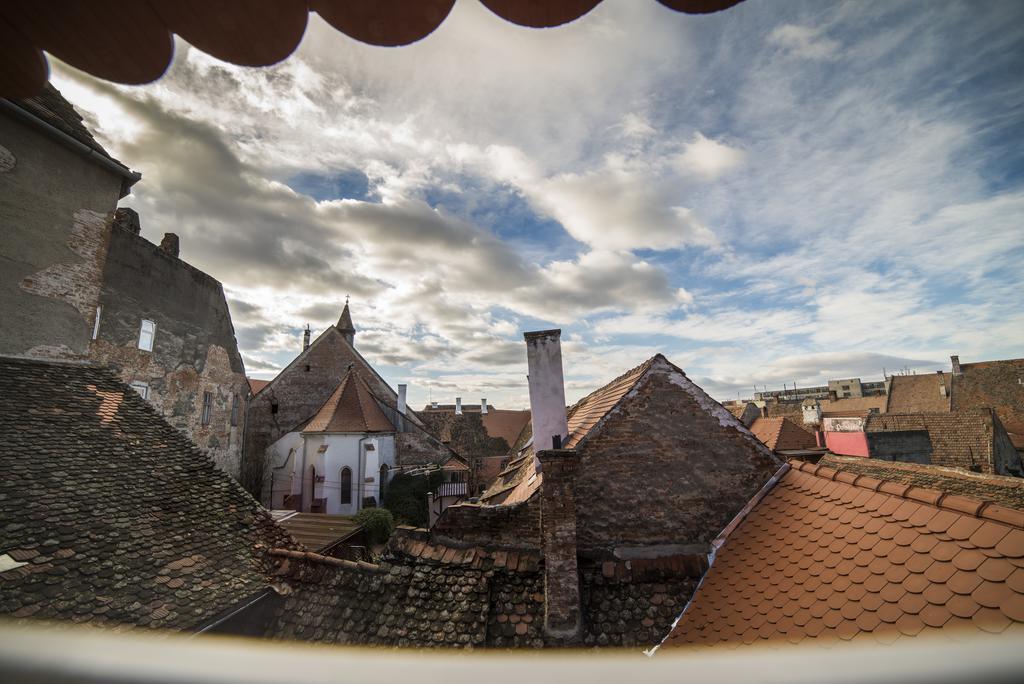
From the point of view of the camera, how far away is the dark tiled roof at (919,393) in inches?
1485

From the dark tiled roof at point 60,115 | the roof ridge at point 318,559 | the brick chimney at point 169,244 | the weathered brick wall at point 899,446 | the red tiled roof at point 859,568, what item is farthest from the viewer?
the weathered brick wall at point 899,446

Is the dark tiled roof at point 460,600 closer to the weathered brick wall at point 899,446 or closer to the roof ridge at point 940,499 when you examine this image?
the roof ridge at point 940,499

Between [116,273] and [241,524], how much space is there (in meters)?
13.8

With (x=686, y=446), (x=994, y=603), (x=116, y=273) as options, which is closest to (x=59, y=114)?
(x=116, y=273)

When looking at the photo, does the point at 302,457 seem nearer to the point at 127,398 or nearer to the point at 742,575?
the point at 127,398

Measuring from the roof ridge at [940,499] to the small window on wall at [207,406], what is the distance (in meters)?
23.3

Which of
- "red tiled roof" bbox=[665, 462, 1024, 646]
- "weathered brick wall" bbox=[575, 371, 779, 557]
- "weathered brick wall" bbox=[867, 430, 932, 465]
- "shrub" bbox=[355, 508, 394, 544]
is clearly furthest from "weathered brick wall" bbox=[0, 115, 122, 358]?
"weathered brick wall" bbox=[867, 430, 932, 465]

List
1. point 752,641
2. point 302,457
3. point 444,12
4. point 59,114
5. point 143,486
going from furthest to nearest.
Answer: point 302,457 → point 59,114 → point 143,486 → point 752,641 → point 444,12

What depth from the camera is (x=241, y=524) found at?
7629mm

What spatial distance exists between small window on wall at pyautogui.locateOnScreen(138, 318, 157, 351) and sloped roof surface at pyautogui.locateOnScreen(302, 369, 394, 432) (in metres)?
8.37

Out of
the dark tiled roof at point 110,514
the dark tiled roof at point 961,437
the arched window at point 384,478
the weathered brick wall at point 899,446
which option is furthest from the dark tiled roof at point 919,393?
the dark tiled roof at point 110,514

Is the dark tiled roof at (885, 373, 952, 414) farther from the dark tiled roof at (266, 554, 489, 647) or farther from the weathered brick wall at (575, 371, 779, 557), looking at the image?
the dark tiled roof at (266, 554, 489, 647)

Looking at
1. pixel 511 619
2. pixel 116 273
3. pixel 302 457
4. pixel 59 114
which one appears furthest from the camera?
pixel 302 457

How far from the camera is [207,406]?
20.5 metres
